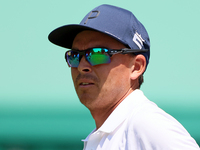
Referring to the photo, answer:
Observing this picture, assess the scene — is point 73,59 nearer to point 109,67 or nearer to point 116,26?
point 109,67

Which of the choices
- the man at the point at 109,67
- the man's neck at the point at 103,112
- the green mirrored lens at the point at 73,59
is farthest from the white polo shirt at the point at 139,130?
the green mirrored lens at the point at 73,59

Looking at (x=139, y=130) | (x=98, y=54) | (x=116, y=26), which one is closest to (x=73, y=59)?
(x=98, y=54)

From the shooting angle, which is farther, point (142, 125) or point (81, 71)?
point (81, 71)

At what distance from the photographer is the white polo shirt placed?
7.65 ft

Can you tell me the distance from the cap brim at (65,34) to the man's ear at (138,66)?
46 cm

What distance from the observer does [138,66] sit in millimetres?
3092

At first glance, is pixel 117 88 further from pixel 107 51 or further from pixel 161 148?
pixel 161 148

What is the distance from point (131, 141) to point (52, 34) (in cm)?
133

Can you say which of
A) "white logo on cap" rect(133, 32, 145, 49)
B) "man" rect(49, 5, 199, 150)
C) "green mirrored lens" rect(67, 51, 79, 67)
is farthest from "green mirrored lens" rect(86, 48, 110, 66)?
"white logo on cap" rect(133, 32, 145, 49)

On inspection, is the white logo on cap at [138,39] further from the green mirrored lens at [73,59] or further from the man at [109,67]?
the green mirrored lens at [73,59]

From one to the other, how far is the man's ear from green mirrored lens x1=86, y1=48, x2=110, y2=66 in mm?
228

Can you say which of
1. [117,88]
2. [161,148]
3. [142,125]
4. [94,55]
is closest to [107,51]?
[94,55]

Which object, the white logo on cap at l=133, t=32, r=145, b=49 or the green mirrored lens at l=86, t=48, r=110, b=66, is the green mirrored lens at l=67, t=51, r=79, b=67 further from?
the white logo on cap at l=133, t=32, r=145, b=49

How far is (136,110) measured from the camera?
264cm
